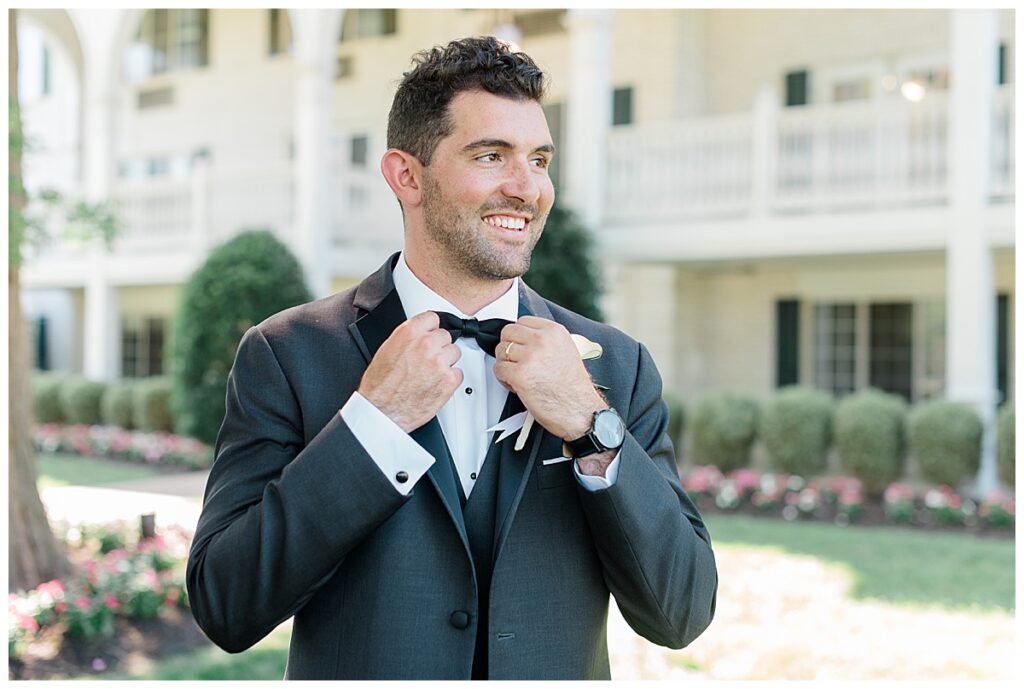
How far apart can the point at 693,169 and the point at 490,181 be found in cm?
1088

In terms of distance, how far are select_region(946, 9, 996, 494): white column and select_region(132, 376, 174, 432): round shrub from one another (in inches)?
433

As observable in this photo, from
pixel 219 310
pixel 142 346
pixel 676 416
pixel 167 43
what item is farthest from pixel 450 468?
pixel 167 43

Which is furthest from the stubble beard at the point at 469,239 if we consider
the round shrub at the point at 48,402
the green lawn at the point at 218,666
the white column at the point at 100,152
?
the round shrub at the point at 48,402

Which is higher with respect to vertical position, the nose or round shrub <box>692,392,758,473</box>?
the nose

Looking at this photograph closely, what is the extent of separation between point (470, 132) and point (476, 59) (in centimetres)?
14

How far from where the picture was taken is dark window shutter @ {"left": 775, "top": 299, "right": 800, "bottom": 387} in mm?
14664

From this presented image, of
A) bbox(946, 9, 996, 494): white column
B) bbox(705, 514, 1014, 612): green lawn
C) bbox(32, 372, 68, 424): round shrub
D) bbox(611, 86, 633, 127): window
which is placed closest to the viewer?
bbox(705, 514, 1014, 612): green lawn

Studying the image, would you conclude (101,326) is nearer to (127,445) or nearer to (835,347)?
(127,445)

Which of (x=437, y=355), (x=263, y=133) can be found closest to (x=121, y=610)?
(x=437, y=355)

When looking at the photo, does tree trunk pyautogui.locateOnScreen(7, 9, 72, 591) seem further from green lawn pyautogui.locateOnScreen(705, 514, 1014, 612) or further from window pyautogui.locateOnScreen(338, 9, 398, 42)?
window pyautogui.locateOnScreen(338, 9, 398, 42)

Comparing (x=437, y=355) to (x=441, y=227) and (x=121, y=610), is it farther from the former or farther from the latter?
(x=121, y=610)

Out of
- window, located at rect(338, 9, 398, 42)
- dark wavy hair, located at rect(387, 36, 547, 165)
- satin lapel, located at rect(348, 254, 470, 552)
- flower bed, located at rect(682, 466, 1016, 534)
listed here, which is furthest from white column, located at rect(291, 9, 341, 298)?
dark wavy hair, located at rect(387, 36, 547, 165)

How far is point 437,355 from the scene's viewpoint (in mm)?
1737

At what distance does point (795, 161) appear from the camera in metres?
11.8
